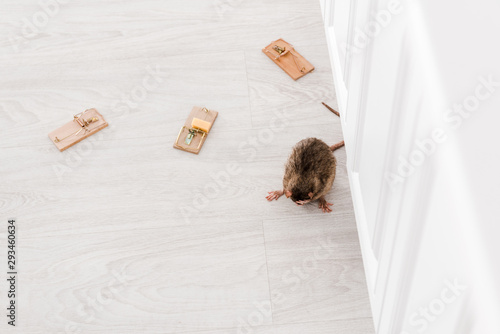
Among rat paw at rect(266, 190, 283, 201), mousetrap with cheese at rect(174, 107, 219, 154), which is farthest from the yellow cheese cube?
rat paw at rect(266, 190, 283, 201)

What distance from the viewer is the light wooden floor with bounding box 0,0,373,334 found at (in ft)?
4.75

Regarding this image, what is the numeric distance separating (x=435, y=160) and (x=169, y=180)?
3.54 ft

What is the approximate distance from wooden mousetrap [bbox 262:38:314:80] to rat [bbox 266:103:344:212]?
369 mm

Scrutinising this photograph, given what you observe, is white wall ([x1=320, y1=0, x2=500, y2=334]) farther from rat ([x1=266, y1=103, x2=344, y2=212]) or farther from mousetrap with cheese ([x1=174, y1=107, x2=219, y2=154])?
mousetrap with cheese ([x1=174, y1=107, x2=219, y2=154])

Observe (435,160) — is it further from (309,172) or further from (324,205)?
(324,205)

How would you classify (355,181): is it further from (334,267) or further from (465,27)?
(465,27)

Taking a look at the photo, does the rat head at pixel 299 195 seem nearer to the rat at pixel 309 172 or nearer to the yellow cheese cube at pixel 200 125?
the rat at pixel 309 172

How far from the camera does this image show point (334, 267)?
1474 millimetres

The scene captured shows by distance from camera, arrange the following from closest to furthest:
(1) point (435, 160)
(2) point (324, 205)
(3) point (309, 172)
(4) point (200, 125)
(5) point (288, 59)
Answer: (1) point (435, 160), (3) point (309, 172), (2) point (324, 205), (4) point (200, 125), (5) point (288, 59)

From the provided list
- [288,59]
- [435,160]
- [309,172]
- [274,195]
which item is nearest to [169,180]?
[274,195]

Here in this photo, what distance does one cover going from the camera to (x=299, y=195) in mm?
1456

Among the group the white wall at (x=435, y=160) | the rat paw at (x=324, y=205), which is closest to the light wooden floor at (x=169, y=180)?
the rat paw at (x=324, y=205)

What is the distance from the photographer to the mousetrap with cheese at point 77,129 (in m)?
1.68

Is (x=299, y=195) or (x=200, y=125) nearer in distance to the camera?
(x=299, y=195)
